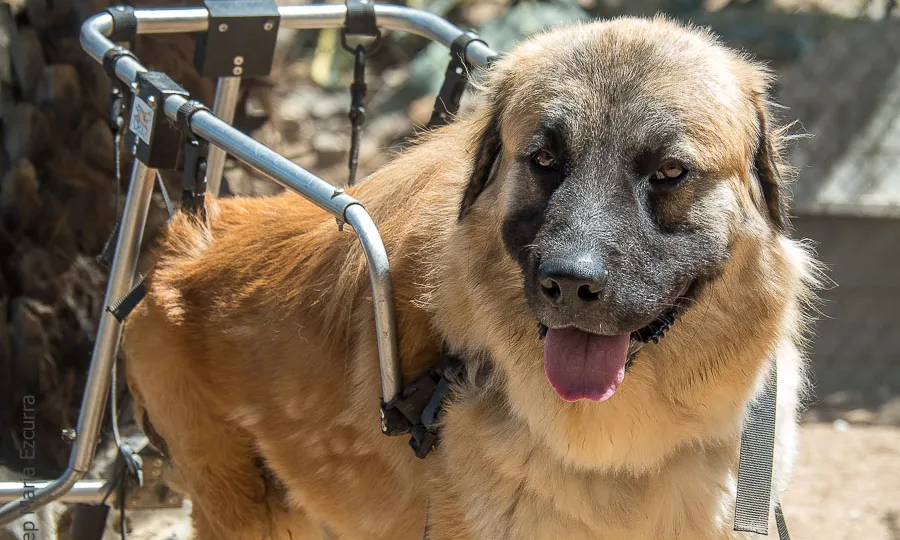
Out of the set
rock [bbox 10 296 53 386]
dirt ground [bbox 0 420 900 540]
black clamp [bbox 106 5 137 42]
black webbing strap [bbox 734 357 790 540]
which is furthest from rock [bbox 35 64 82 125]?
black webbing strap [bbox 734 357 790 540]

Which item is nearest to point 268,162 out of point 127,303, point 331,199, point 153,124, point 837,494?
point 331,199

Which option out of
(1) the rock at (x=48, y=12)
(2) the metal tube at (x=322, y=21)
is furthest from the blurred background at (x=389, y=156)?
(2) the metal tube at (x=322, y=21)

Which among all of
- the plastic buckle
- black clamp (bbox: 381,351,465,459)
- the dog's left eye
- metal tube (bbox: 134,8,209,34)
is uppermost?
the dog's left eye

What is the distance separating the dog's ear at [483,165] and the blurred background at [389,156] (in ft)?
2.75

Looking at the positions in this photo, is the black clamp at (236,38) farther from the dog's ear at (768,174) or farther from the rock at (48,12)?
the rock at (48,12)

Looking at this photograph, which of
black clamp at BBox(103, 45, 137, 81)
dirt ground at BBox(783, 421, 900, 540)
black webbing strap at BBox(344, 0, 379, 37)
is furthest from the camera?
dirt ground at BBox(783, 421, 900, 540)

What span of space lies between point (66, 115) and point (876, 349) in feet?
17.4

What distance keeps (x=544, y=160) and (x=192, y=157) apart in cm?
111

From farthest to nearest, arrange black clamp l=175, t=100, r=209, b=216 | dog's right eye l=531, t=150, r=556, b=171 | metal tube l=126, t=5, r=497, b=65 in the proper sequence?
metal tube l=126, t=5, r=497, b=65, black clamp l=175, t=100, r=209, b=216, dog's right eye l=531, t=150, r=556, b=171

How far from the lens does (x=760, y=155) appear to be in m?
2.68

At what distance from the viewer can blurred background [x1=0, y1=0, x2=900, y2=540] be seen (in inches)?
190

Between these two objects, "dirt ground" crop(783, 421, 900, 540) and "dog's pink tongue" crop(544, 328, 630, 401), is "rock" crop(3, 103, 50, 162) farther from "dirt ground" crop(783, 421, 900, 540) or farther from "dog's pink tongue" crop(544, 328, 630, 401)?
"dirt ground" crop(783, 421, 900, 540)

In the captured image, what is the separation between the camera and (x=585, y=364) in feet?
7.97

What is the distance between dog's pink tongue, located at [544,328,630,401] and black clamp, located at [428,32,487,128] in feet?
4.82
